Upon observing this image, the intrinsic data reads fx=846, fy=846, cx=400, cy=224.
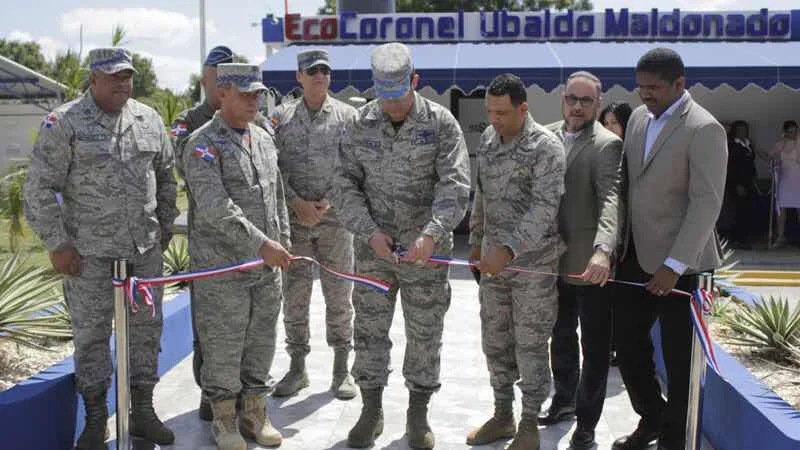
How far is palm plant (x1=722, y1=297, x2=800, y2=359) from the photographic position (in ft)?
16.1

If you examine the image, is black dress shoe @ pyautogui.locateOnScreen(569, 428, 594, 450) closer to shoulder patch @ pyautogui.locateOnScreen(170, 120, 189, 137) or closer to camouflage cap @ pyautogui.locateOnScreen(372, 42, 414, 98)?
camouflage cap @ pyautogui.locateOnScreen(372, 42, 414, 98)

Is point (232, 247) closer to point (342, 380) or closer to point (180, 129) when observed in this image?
point (180, 129)

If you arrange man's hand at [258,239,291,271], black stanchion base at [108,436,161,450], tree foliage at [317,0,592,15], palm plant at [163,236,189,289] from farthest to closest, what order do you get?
tree foliage at [317,0,592,15]
palm plant at [163,236,189,289]
black stanchion base at [108,436,161,450]
man's hand at [258,239,291,271]

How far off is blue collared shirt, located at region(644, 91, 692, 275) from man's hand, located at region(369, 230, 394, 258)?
1238 mm

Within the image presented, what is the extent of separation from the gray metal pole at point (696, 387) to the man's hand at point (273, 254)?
1.88 metres

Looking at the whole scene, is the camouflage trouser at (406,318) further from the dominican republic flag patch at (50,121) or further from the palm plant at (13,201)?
the palm plant at (13,201)

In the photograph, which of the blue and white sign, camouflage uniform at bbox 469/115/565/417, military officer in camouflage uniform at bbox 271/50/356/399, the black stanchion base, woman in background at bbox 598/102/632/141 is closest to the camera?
camouflage uniform at bbox 469/115/565/417

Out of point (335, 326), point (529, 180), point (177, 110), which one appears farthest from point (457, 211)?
point (177, 110)

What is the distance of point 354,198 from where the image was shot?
4141 millimetres

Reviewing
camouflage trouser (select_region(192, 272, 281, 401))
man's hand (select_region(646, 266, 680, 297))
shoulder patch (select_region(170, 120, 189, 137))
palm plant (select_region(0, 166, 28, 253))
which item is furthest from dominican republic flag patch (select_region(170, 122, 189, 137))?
palm plant (select_region(0, 166, 28, 253))

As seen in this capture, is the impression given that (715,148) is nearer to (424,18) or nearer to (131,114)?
(131,114)

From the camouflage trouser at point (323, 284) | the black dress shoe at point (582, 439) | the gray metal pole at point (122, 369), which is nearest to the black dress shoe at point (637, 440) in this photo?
the black dress shoe at point (582, 439)

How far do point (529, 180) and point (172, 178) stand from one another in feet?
6.04

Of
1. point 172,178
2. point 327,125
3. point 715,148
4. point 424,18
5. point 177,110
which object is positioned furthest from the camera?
point 177,110
